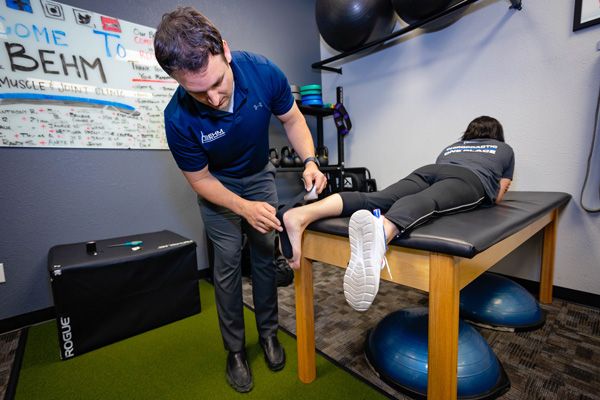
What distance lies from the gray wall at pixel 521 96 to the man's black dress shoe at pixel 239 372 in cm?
167

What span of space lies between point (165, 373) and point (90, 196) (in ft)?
3.76

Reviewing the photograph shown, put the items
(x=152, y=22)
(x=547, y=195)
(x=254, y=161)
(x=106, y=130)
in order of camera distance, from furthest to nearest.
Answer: (x=152, y=22) → (x=106, y=130) → (x=547, y=195) → (x=254, y=161)

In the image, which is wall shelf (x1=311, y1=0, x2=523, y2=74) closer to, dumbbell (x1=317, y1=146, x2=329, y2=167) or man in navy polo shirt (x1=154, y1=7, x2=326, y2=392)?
dumbbell (x1=317, y1=146, x2=329, y2=167)

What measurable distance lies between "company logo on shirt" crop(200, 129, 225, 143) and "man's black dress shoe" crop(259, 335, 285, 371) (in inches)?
32.0

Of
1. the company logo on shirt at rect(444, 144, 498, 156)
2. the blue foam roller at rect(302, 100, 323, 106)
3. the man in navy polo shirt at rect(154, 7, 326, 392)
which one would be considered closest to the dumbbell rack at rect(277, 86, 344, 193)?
the blue foam roller at rect(302, 100, 323, 106)

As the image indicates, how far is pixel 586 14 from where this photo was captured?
56.4 inches

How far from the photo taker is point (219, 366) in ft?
3.85

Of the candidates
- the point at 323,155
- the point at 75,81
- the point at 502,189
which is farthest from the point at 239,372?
the point at 323,155

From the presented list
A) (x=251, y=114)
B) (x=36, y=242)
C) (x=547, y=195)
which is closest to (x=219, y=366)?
(x=251, y=114)

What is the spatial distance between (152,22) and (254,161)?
151 centimetres

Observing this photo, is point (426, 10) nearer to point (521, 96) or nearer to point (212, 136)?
point (521, 96)

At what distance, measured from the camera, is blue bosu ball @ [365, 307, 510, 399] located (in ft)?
3.03

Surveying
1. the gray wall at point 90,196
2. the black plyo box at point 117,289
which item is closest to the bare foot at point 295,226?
the black plyo box at point 117,289

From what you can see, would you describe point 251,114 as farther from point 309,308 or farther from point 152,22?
point 152,22
